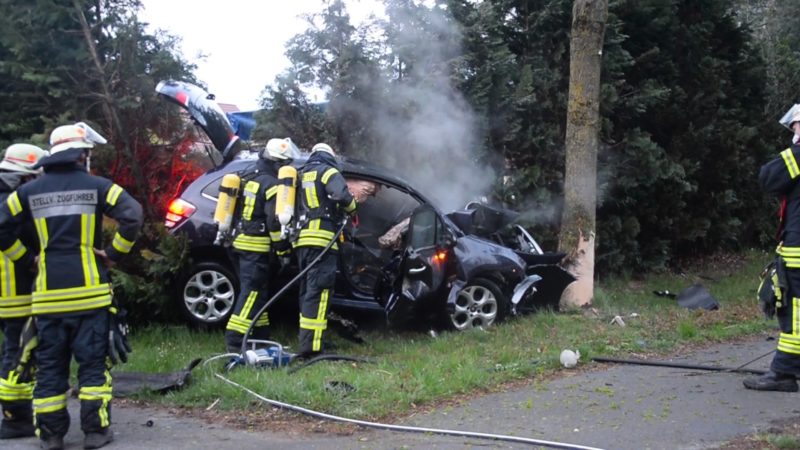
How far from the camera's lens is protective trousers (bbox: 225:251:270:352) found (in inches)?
285

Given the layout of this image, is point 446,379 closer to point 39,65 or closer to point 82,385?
point 82,385

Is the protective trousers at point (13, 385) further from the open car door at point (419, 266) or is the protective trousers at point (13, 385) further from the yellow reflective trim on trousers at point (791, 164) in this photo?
the yellow reflective trim on trousers at point (791, 164)

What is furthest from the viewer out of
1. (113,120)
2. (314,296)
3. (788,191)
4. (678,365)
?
(113,120)

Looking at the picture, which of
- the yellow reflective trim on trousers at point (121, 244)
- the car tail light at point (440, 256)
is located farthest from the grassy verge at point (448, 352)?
the yellow reflective trim on trousers at point (121, 244)

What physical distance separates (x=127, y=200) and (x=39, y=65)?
16.4 feet

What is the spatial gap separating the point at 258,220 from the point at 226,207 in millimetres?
336

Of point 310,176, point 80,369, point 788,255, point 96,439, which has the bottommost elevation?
point 96,439

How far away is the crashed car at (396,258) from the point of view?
7.83 metres

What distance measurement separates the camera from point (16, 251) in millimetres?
5340

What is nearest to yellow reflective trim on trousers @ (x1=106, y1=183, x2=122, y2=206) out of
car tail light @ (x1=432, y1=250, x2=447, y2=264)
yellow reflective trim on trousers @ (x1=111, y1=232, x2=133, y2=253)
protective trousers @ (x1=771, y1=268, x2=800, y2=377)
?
yellow reflective trim on trousers @ (x1=111, y1=232, x2=133, y2=253)

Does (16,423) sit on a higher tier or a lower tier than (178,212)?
lower

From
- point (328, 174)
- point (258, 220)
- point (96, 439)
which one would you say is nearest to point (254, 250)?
point (258, 220)

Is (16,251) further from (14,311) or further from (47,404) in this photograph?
(47,404)

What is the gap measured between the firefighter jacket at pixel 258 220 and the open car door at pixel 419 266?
1.24m
